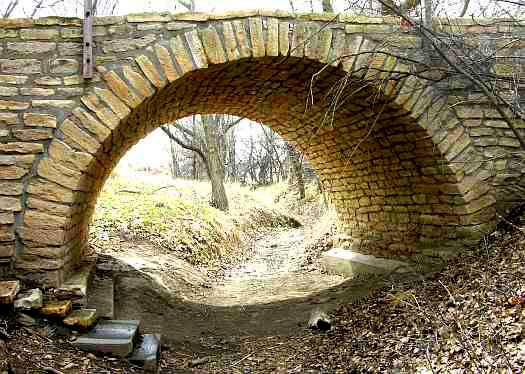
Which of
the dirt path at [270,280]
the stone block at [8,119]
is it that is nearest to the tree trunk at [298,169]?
the dirt path at [270,280]

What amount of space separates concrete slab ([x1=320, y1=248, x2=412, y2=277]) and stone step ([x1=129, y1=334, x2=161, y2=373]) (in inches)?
141

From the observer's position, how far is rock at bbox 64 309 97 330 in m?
3.88

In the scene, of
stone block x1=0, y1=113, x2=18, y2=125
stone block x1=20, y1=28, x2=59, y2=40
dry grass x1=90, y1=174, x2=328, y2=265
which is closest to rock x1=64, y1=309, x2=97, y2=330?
stone block x1=0, y1=113, x2=18, y2=125

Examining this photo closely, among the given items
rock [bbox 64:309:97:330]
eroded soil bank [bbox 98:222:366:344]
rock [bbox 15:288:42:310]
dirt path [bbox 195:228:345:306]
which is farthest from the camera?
dirt path [bbox 195:228:345:306]

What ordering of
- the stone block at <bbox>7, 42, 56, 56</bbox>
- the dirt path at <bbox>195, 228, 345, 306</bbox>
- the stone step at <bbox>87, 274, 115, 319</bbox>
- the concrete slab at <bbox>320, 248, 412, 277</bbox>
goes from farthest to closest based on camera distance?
1. the dirt path at <bbox>195, 228, 345, 306</bbox>
2. the concrete slab at <bbox>320, 248, 412, 277</bbox>
3. the stone step at <bbox>87, 274, 115, 319</bbox>
4. the stone block at <bbox>7, 42, 56, 56</bbox>

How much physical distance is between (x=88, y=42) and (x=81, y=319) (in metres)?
2.53

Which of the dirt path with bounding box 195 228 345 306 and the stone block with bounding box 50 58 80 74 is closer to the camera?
the stone block with bounding box 50 58 80 74

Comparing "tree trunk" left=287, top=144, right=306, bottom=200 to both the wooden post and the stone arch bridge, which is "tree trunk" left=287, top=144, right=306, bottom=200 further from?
the wooden post

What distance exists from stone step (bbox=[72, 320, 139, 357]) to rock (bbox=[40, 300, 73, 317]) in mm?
291

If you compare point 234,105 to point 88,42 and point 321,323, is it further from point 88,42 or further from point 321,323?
point 321,323

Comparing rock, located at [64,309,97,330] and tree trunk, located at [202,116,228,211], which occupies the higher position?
tree trunk, located at [202,116,228,211]

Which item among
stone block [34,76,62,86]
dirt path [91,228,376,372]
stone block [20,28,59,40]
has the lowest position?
dirt path [91,228,376,372]

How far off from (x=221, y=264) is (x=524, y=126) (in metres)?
6.03

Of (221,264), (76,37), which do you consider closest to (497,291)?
(76,37)
